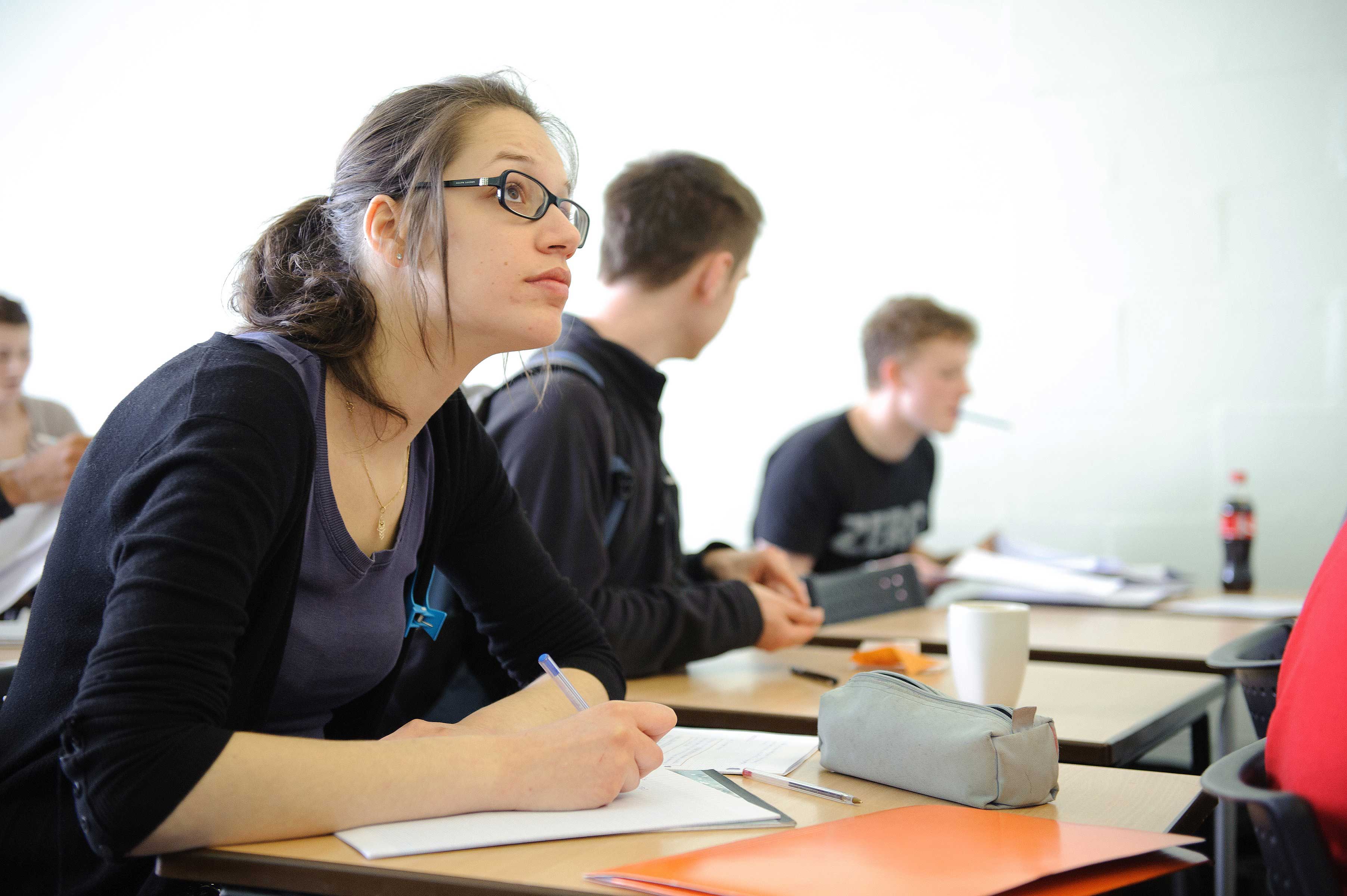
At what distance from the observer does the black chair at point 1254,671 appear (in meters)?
1.07

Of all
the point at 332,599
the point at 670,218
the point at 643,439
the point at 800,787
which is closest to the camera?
the point at 800,787

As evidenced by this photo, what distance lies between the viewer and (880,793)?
0.87 m

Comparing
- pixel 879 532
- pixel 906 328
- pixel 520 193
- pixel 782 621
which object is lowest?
pixel 879 532

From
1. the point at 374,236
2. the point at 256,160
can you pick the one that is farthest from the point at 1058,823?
the point at 256,160

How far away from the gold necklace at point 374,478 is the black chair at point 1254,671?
811 millimetres

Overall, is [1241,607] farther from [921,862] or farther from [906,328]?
[921,862]

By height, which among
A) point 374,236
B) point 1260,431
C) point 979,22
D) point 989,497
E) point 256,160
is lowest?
point 989,497

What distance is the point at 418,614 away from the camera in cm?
110

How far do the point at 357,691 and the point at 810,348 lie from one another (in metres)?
2.31

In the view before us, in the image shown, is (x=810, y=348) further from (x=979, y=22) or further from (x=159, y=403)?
(x=159, y=403)

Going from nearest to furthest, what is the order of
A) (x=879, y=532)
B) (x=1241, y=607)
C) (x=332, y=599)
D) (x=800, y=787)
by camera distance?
(x=800, y=787), (x=332, y=599), (x=1241, y=607), (x=879, y=532)

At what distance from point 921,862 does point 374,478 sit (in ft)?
1.96

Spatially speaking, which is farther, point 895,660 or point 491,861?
point 895,660

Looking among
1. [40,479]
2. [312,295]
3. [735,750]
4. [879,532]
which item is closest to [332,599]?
[312,295]
